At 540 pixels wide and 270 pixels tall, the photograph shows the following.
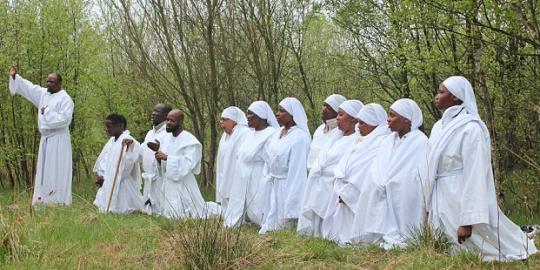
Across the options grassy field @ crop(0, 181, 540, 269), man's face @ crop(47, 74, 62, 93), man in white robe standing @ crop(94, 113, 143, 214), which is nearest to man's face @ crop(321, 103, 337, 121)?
grassy field @ crop(0, 181, 540, 269)

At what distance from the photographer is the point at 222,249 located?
5.02 meters

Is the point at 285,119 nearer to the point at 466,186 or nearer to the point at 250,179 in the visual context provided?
the point at 250,179

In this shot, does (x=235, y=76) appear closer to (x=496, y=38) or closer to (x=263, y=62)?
(x=263, y=62)

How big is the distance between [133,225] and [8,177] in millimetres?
11713

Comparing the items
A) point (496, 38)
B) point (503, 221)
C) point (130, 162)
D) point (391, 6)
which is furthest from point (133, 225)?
point (391, 6)

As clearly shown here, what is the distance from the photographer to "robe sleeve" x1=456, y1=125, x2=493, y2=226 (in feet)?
18.2

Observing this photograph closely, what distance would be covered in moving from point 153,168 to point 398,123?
4.73 m

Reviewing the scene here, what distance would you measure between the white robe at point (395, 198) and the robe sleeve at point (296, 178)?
1558mm

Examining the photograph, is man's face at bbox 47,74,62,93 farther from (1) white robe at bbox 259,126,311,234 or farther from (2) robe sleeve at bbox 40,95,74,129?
(1) white robe at bbox 259,126,311,234

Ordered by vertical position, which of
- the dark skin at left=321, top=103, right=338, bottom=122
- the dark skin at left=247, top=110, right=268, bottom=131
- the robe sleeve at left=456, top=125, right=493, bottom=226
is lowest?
the robe sleeve at left=456, top=125, right=493, bottom=226

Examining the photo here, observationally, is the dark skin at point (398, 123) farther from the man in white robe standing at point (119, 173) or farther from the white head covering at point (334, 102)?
the man in white robe standing at point (119, 173)

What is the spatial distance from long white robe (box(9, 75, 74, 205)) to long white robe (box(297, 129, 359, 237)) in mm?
4885

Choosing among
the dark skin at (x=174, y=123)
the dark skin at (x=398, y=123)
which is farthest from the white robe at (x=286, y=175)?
the dark skin at (x=398, y=123)

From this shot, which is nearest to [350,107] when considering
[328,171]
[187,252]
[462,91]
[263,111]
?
[328,171]
